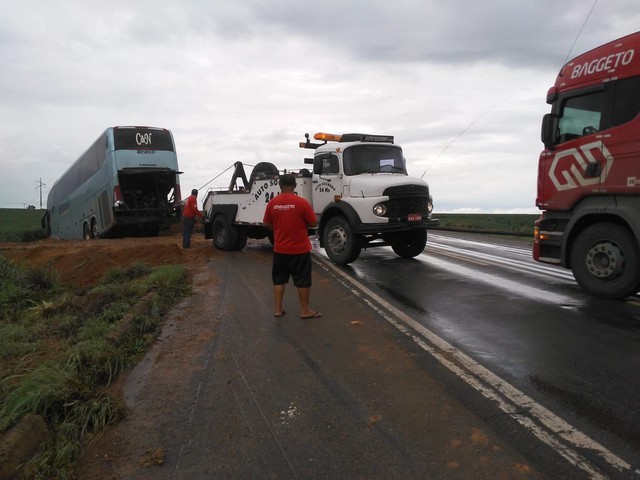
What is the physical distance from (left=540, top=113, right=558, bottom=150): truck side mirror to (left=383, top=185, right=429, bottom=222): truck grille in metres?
3.28

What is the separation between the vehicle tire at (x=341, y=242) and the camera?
10.7 metres

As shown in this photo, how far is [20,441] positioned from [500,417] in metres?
3.25

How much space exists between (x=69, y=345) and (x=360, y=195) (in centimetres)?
666

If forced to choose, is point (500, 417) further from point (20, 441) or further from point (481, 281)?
point (481, 281)

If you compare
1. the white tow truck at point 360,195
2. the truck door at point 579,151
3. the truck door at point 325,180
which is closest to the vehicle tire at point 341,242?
the white tow truck at point 360,195

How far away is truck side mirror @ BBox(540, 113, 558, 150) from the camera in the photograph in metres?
7.84

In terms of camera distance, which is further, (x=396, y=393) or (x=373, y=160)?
(x=373, y=160)

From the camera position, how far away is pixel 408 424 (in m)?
3.54

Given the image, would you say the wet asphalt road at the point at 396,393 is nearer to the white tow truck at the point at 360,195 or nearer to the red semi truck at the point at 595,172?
the red semi truck at the point at 595,172

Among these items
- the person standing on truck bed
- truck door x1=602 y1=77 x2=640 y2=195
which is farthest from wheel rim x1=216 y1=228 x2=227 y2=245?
truck door x1=602 y1=77 x2=640 y2=195

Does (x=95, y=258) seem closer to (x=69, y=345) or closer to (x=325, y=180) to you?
(x=325, y=180)

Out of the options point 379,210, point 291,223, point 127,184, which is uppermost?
point 127,184

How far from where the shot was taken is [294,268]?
21.8 ft

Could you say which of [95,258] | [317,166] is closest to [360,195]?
[317,166]
